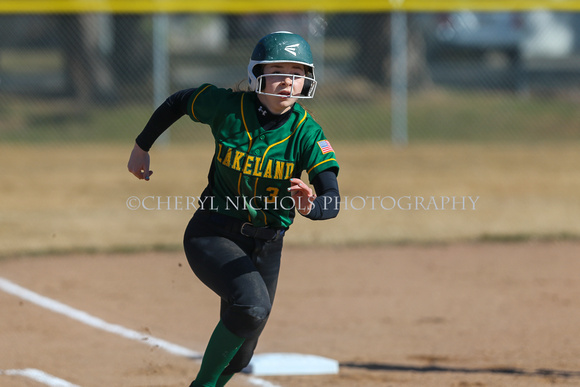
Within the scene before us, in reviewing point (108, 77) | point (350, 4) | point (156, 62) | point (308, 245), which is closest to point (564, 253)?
point (308, 245)

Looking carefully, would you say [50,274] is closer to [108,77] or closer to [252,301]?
[252,301]

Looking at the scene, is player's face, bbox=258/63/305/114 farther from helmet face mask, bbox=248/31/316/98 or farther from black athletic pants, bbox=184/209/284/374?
black athletic pants, bbox=184/209/284/374

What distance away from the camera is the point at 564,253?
734 cm

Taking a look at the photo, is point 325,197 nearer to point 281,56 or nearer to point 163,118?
point 281,56

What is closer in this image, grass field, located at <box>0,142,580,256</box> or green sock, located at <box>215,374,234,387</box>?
green sock, located at <box>215,374,234,387</box>

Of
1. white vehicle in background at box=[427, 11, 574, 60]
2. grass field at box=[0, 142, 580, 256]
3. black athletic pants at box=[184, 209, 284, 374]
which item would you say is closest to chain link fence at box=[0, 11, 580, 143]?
white vehicle in background at box=[427, 11, 574, 60]

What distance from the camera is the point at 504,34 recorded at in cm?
1809

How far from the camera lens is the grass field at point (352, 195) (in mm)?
8023

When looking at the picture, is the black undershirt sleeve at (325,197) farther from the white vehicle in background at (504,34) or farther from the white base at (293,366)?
the white vehicle in background at (504,34)

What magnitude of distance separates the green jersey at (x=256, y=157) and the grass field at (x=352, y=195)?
13.5 ft

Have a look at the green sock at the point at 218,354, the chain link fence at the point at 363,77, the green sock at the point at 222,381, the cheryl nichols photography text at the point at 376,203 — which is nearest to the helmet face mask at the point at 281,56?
the green sock at the point at 218,354

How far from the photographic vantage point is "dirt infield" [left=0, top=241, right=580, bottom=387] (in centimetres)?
436

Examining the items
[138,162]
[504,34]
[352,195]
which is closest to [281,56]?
[138,162]

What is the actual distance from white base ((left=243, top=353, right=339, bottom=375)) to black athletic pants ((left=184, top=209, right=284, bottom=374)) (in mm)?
763
